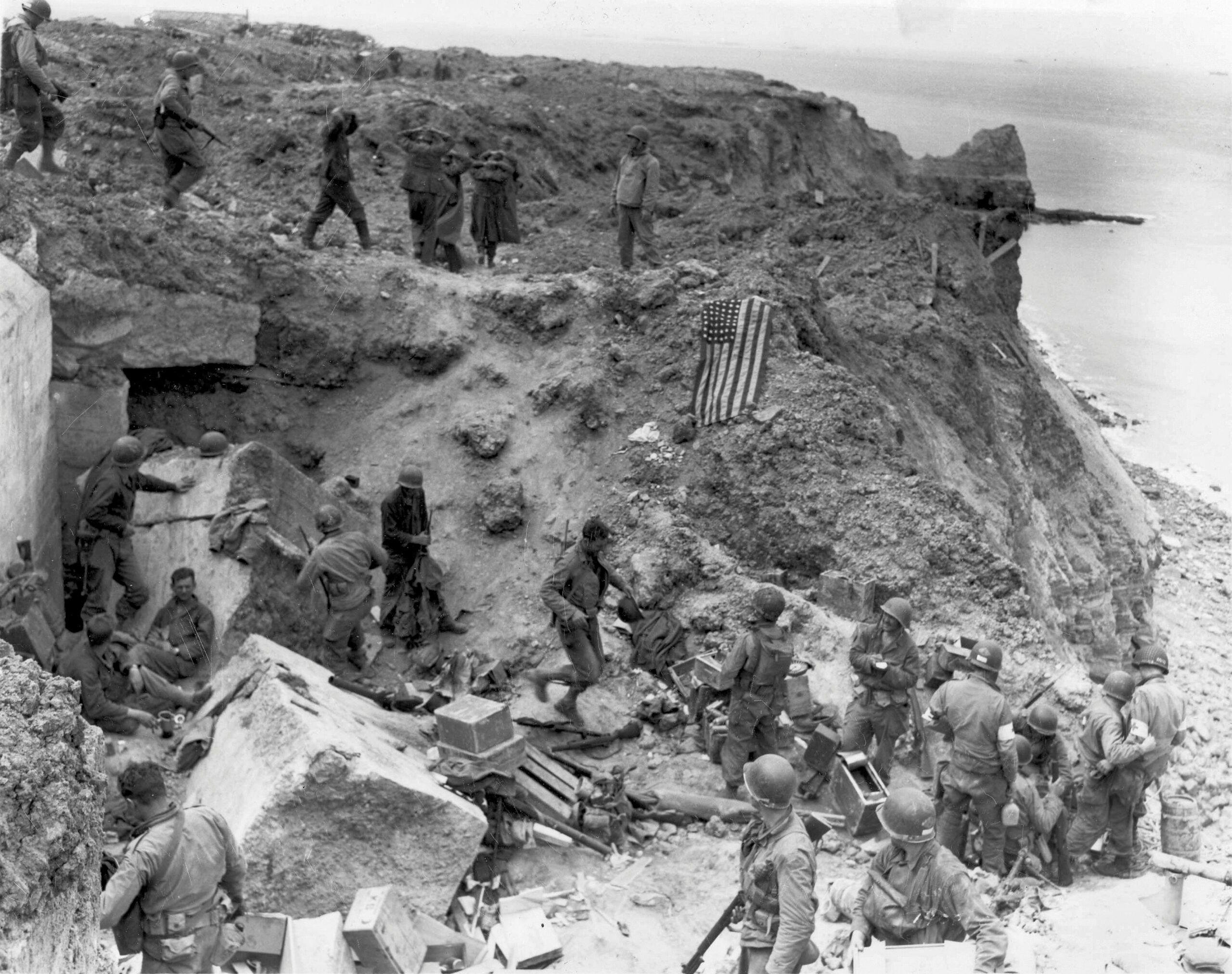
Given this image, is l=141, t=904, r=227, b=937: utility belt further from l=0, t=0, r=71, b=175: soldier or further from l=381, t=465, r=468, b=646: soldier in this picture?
l=0, t=0, r=71, b=175: soldier

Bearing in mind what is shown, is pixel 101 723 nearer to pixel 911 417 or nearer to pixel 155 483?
pixel 155 483

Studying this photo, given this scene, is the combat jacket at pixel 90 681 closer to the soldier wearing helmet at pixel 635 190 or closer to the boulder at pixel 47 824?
the boulder at pixel 47 824

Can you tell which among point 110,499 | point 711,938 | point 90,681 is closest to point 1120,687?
point 711,938

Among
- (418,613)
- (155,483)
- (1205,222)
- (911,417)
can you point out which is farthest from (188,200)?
(1205,222)

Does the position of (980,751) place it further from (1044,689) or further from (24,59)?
(24,59)

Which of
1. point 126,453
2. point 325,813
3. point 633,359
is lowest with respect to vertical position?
point 325,813

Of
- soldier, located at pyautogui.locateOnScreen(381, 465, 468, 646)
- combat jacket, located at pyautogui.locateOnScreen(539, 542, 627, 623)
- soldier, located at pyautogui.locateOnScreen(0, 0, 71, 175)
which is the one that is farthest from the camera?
soldier, located at pyautogui.locateOnScreen(0, 0, 71, 175)

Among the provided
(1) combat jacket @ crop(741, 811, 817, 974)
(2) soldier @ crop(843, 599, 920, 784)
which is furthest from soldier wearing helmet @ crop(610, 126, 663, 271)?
(1) combat jacket @ crop(741, 811, 817, 974)

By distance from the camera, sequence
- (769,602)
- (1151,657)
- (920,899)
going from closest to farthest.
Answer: (920,899)
(769,602)
(1151,657)

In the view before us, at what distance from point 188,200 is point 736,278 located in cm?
667

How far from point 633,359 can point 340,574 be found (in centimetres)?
466

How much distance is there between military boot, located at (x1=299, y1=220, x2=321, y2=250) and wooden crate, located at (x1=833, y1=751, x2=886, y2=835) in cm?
812

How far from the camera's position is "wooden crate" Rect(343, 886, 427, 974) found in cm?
662

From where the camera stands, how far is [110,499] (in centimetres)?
969
